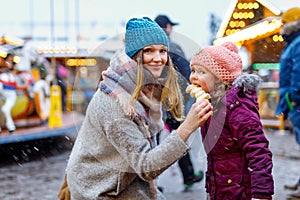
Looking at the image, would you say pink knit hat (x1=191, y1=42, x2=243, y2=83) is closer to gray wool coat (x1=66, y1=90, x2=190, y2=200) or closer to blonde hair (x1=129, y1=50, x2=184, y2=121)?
blonde hair (x1=129, y1=50, x2=184, y2=121)

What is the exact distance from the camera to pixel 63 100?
19.2m

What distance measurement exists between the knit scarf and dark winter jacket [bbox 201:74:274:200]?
298 mm

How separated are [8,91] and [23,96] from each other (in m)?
0.80

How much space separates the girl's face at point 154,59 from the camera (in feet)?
7.57

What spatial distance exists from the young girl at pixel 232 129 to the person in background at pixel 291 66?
2304 millimetres

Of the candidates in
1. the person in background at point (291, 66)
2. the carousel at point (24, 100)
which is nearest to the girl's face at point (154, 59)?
the person in background at point (291, 66)

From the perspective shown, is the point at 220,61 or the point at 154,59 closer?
the point at 154,59

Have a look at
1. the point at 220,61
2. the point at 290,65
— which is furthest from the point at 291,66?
the point at 220,61

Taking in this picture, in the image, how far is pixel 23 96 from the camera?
10.6m

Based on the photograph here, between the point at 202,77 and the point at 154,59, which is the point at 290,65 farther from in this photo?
the point at 154,59

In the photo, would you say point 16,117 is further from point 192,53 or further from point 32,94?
point 192,53

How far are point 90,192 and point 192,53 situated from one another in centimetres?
71

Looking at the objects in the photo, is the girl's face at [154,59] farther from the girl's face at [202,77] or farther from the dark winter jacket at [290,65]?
the dark winter jacket at [290,65]

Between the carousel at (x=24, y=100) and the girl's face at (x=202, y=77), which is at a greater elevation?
the girl's face at (x=202, y=77)
